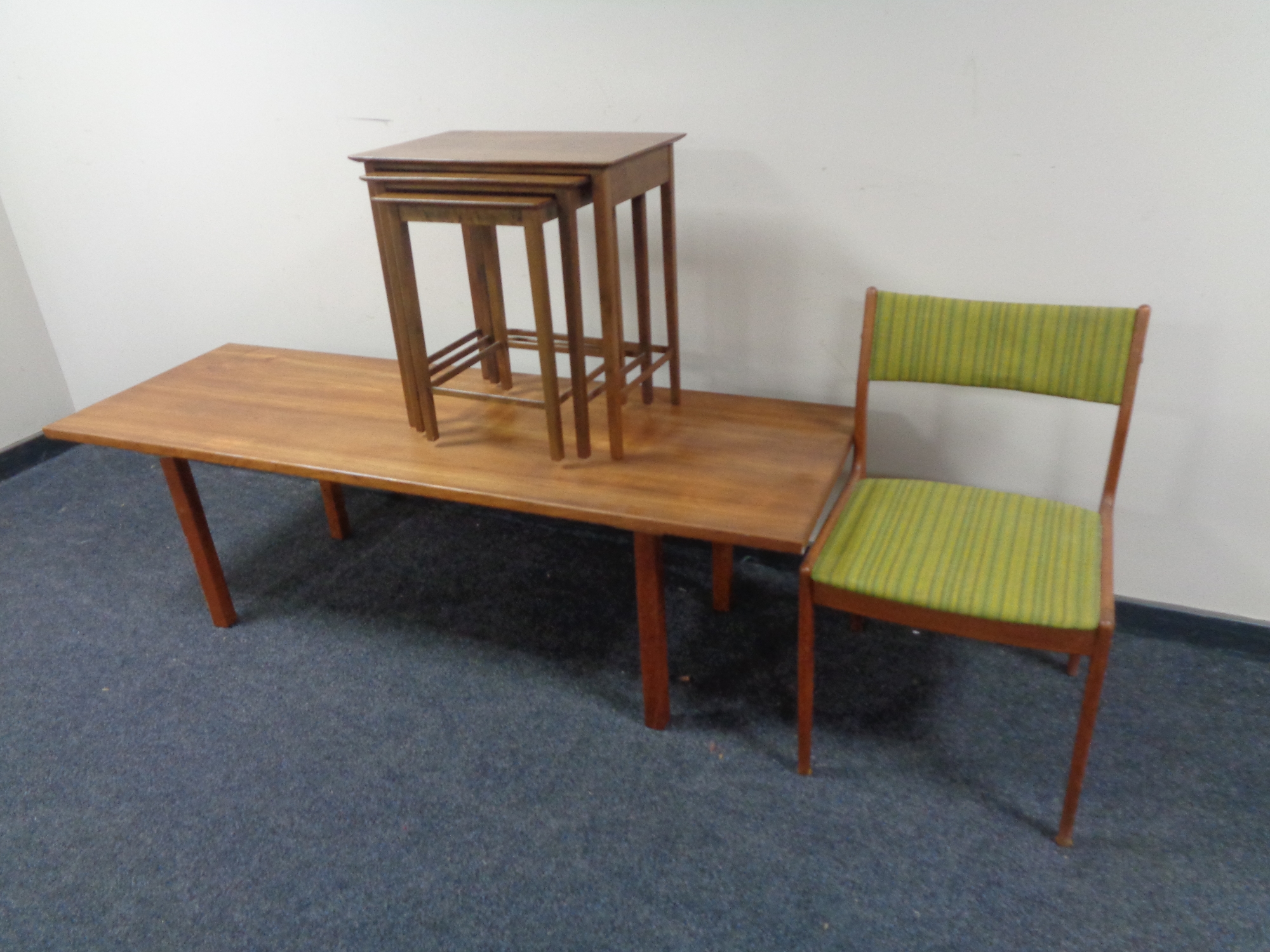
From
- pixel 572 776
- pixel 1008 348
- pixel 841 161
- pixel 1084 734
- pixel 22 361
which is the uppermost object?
pixel 841 161

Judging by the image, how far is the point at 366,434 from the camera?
1819 millimetres

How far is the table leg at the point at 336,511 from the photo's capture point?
233 cm

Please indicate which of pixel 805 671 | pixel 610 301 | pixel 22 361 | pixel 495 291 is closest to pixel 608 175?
pixel 610 301

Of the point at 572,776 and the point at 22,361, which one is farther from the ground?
the point at 22,361

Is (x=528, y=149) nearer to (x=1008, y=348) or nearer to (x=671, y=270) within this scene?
(x=671, y=270)

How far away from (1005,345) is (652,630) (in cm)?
82

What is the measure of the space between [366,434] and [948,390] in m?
1.22

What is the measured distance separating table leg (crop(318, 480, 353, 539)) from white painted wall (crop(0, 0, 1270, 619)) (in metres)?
0.40

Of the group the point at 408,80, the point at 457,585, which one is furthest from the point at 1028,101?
the point at 457,585

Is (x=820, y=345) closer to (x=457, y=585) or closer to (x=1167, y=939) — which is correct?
(x=457, y=585)

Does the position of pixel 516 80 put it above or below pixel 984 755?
above

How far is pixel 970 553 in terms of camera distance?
1469mm

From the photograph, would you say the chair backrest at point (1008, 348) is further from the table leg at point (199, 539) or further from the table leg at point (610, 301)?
the table leg at point (199, 539)

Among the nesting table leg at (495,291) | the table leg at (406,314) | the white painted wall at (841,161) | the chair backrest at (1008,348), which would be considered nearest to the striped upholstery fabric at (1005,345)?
the chair backrest at (1008,348)
